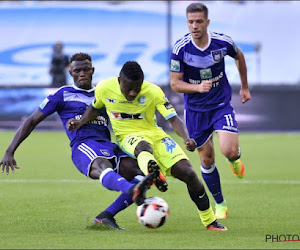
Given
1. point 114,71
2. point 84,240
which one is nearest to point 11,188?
point 84,240

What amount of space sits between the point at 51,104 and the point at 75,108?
0.92 feet

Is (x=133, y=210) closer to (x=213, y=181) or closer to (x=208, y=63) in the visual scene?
(x=213, y=181)

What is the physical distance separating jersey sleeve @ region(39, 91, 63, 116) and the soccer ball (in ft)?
5.93

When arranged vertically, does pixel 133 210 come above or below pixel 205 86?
below

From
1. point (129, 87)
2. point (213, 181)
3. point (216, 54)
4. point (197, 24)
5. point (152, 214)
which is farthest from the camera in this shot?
point (213, 181)

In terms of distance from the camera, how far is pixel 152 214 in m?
7.38

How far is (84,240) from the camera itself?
738cm

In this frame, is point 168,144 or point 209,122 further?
point 209,122

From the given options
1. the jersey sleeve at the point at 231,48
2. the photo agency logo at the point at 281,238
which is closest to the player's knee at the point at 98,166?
the photo agency logo at the point at 281,238

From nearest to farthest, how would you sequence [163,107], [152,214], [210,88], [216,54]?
1. [152,214]
2. [163,107]
3. [210,88]
4. [216,54]

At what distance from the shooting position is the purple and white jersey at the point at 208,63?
377 inches

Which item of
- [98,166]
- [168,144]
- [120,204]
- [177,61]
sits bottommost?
[120,204]

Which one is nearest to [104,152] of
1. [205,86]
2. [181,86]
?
[205,86]

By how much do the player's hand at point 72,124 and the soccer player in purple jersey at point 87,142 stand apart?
231 mm
